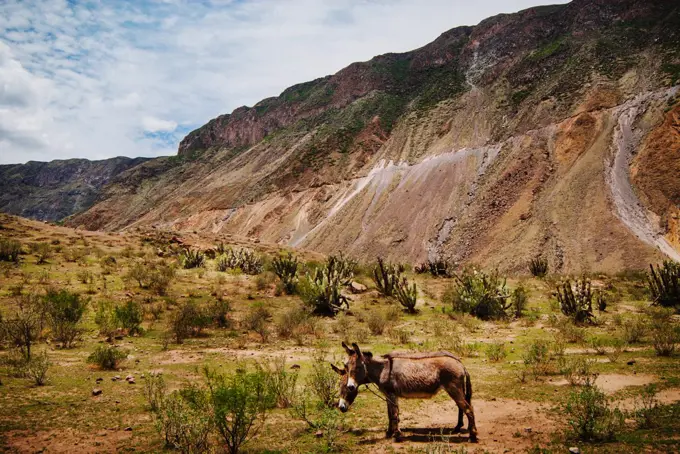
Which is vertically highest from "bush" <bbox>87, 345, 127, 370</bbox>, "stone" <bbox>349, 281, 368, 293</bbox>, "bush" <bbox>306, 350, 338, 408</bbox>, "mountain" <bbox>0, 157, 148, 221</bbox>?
"mountain" <bbox>0, 157, 148, 221</bbox>

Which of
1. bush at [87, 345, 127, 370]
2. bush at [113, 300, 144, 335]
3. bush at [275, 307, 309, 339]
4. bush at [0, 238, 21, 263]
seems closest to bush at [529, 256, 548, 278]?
bush at [275, 307, 309, 339]

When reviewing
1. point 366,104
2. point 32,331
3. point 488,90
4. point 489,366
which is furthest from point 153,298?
point 366,104

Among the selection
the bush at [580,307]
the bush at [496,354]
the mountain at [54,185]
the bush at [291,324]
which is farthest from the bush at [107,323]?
the mountain at [54,185]

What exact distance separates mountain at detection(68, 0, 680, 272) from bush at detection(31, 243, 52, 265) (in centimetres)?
3109

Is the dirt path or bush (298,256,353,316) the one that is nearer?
bush (298,256,353,316)

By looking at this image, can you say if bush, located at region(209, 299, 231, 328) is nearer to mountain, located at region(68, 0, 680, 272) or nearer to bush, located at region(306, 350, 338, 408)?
bush, located at region(306, 350, 338, 408)

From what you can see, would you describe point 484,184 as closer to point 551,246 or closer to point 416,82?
point 551,246

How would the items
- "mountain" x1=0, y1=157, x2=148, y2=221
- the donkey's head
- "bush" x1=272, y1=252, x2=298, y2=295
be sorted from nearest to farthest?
the donkey's head < "bush" x1=272, y1=252, x2=298, y2=295 < "mountain" x1=0, y1=157, x2=148, y2=221

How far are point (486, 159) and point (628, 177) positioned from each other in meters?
16.0

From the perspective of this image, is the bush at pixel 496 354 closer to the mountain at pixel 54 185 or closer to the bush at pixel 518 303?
the bush at pixel 518 303

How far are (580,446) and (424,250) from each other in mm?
38298

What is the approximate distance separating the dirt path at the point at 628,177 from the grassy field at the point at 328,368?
40.7 feet

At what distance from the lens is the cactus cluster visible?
25.3m

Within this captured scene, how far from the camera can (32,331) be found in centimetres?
1098
